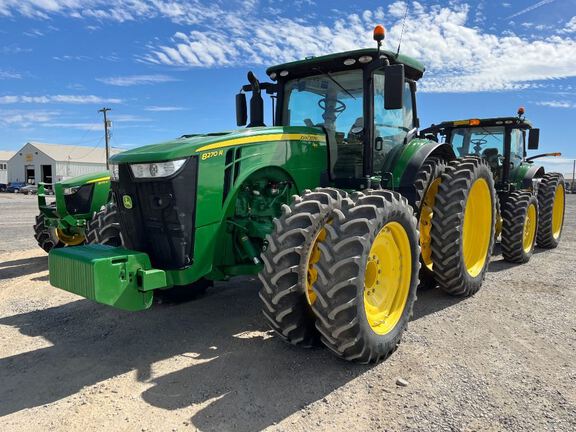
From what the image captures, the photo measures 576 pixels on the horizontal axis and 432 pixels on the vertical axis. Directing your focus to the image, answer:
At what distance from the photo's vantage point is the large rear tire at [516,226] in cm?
772

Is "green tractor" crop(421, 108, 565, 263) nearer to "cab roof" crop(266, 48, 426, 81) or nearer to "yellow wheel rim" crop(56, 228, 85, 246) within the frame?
"cab roof" crop(266, 48, 426, 81)

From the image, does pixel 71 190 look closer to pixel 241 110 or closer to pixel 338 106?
pixel 241 110

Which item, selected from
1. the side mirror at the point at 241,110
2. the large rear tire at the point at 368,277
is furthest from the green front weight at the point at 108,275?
the side mirror at the point at 241,110

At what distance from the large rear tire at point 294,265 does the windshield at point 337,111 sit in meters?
1.46

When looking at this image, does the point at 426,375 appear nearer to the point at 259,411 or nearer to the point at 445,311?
the point at 259,411

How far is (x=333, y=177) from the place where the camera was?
4914 mm

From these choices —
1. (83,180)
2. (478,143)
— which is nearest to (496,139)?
(478,143)

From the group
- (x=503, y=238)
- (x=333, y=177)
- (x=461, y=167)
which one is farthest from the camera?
(x=503, y=238)

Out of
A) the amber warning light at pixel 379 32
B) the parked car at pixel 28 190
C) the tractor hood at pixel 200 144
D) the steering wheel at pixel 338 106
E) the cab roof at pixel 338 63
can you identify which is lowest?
the parked car at pixel 28 190

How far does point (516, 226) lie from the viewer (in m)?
7.74

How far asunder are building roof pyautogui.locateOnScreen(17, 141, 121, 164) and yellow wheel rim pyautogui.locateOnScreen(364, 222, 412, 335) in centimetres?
5712

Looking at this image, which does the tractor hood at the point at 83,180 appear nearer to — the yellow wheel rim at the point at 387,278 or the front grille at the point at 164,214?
the front grille at the point at 164,214

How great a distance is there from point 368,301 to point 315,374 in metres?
0.76

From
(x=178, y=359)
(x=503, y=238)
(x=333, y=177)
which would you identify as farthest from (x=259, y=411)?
(x=503, y=238)
